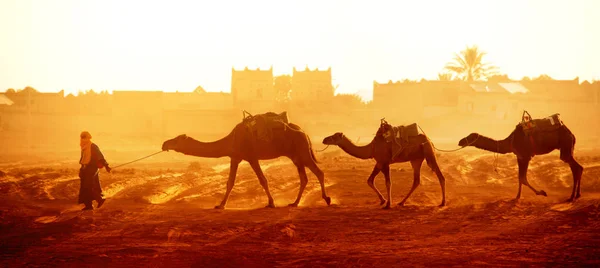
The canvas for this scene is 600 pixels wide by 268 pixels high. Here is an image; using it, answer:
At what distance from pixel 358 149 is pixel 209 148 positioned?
3353 mm

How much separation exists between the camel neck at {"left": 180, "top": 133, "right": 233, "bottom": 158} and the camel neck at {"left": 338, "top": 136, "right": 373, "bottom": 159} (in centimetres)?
252

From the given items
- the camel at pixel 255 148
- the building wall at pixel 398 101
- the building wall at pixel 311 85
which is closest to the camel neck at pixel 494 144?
the camel at pixel 255 148

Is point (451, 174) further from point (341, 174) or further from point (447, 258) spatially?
point (447, 258)

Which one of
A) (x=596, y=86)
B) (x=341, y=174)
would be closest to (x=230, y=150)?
(x=341, y=174)

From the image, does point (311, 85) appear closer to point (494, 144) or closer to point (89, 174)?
point (494, 144)

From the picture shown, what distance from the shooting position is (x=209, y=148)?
15891 millimetres

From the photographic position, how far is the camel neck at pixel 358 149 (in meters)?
15.9

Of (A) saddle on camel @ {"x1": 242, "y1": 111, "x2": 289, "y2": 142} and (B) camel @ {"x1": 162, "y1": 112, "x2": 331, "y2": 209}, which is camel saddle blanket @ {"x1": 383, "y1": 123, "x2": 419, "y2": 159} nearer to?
(B) camel @ {"x1": 162, "y1": 112, "x2": 331, "y2": 209}

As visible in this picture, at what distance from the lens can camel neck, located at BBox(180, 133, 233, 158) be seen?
15781 mm

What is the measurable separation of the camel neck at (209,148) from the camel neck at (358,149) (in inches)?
99.1

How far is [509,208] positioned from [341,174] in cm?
997

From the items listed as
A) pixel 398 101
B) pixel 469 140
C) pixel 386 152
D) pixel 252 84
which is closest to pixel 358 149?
pixel 386 152

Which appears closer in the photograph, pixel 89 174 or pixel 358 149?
pixel 89 174

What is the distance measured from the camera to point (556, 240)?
11.6 metres
